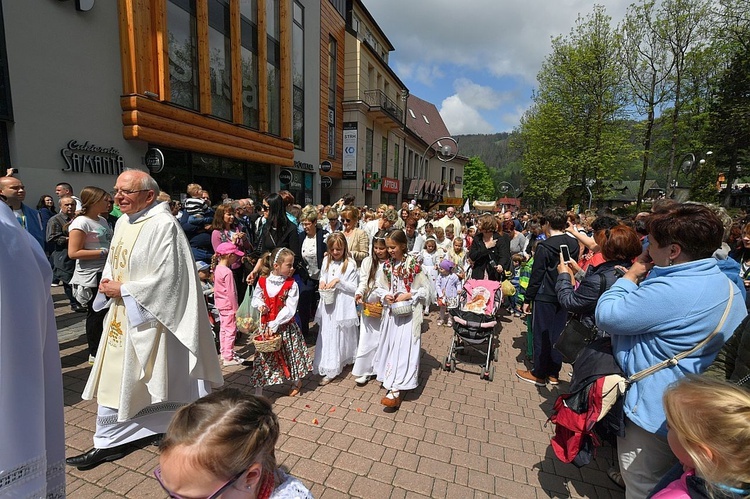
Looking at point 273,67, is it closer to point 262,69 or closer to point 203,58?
point 262,69

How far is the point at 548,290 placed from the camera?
4156 millimetres

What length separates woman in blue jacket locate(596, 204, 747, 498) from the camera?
1764 millimetres

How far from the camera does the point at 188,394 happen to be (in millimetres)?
3031

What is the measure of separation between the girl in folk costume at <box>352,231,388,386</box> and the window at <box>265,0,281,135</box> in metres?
13.1

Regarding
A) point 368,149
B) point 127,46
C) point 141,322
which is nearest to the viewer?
point 141,322

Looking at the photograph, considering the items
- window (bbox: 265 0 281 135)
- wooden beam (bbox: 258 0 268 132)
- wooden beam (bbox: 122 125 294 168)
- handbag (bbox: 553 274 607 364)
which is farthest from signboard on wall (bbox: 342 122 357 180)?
handbag (bbox: 553 274 607 364)

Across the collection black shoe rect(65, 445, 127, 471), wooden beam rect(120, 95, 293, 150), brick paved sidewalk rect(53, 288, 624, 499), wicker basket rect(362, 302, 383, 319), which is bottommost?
brick paved sidewalk rect(53, 288, 624, 499)

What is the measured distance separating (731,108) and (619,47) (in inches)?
283

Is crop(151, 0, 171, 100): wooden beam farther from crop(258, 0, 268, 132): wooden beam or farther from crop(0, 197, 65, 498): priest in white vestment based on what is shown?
crop(0, 197, 65, 498): priest in white vestment

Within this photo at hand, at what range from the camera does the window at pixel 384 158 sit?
26.7m

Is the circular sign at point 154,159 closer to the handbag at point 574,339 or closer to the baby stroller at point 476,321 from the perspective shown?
the baby stroller at point 476,321

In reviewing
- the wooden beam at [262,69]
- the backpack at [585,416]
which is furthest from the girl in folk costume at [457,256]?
the wooden beam at [262,69]

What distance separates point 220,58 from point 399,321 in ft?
41.3

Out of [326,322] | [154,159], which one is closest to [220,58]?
[154,159]
